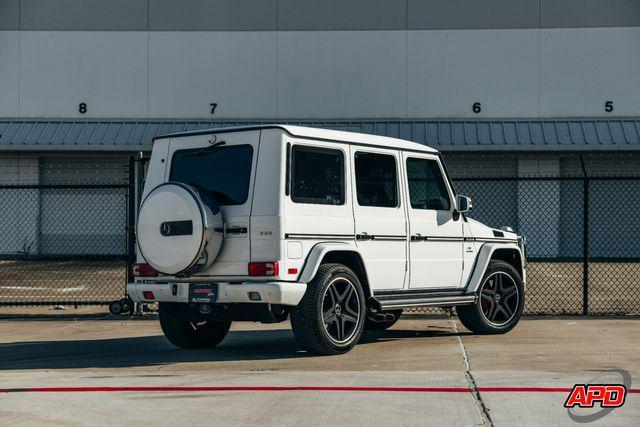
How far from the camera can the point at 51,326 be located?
12875 mm

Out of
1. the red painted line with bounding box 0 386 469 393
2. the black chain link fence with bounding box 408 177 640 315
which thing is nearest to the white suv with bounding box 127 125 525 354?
the red painted line with bounding box 0 386 469 393

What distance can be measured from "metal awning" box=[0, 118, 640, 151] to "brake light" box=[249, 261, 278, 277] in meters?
20.0

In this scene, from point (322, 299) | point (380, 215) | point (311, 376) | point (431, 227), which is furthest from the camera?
A: point (431, 227)

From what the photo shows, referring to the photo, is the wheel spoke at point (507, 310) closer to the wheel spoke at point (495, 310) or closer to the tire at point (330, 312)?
the wheel spoke at point (495, 310)

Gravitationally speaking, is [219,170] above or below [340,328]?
above

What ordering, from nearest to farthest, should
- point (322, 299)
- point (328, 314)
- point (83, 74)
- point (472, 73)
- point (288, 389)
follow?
1. point (288, 389)
2. point (322, 299)
3. point (328, 314)
4. point (472, 73)
5. point (83, 74)

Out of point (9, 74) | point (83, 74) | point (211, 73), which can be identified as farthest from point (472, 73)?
point (9, 74)

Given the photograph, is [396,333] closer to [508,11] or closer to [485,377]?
[485,377]

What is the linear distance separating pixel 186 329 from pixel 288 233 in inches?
81.8

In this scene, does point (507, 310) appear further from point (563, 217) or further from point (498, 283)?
point (563, 217)

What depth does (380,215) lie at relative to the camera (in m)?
10.1

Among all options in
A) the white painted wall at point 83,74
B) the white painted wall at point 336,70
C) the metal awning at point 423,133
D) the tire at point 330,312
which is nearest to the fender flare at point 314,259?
the tire at point 330,312

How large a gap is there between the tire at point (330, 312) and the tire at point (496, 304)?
2.16m

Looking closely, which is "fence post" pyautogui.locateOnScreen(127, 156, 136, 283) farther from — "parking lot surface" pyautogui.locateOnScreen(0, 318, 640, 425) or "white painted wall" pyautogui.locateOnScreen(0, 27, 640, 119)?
"white painted wall" pyautogui.locateOnScreen(0, 27, 640, 119)
